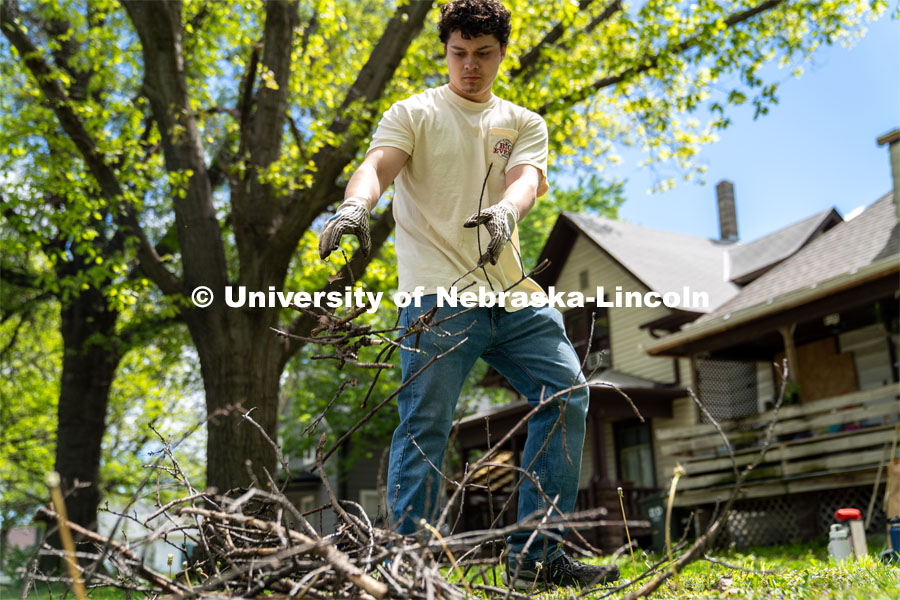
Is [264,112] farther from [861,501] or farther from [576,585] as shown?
[861,501]

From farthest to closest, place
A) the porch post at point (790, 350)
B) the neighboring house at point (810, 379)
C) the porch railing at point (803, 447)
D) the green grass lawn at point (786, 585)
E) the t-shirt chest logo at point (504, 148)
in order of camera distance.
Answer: the porch post at point (790, 350)
the neighboring house at point (810, 379)
the porch railing at point (803, 447)
the t-shirt chest logo at point (504, 148)
the green grass lawn at point (786, 585)

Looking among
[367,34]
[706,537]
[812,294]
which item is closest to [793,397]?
[812,294]

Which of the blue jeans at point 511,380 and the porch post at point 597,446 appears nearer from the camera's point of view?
the blue jeans at point 511,380

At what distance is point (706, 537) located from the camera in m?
1.66

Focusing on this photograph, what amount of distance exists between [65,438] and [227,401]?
20.7 ft

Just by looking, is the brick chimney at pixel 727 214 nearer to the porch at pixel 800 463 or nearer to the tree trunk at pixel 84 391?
the porch at pixel 800 463

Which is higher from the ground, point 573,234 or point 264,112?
point 573,234

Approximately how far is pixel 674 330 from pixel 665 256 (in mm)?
2648

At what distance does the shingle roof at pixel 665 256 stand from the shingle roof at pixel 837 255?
2266mm

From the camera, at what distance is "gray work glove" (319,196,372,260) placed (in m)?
2.58

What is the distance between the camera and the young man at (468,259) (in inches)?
114

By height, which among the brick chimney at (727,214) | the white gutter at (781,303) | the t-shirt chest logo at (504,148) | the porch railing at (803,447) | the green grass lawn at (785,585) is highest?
the brick chimney at (727,214)

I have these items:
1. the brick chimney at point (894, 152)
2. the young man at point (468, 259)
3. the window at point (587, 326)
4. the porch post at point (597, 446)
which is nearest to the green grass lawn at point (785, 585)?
the young man at point (468, 259)

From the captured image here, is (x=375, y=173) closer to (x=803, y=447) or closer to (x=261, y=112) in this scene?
(x=261, y=112)
